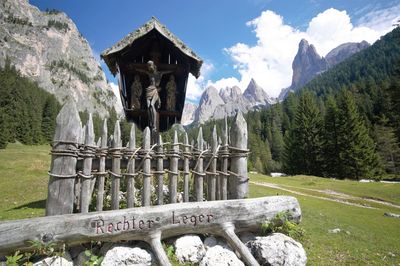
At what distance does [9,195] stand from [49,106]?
286 feet

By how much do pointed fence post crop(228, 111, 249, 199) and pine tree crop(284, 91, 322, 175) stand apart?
2196 inches

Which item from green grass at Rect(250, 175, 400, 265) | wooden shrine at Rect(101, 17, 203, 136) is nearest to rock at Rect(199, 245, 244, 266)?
green grass at Rect(250, 175, 400, 265)

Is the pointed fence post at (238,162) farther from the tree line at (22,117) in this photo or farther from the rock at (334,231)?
the tree line at (22,117)

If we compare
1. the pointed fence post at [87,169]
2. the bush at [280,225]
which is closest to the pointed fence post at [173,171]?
the pointed fence post at [87,169]

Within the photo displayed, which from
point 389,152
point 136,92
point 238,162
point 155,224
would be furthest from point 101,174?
point 389,152

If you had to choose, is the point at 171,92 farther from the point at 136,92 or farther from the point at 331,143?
the point at 331,143

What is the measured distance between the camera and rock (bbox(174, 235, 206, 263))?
18.3 feet

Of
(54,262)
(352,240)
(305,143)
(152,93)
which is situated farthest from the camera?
(305,143)

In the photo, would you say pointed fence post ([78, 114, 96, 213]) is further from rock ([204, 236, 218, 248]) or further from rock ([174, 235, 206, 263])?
rock ([204, 236, 218, 248])

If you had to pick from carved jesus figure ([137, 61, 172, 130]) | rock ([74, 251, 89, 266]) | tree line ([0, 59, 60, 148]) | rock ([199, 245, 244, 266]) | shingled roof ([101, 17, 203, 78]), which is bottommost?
rock ([199, 245, 244, 266])

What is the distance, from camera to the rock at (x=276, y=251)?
18.7 feet

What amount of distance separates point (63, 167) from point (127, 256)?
2303 mm

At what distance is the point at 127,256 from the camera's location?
523 centimetres

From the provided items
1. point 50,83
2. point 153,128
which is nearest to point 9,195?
point 153,128
